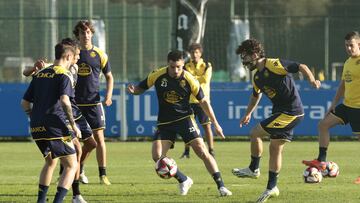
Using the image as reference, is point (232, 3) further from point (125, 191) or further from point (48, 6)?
point (125, 191)

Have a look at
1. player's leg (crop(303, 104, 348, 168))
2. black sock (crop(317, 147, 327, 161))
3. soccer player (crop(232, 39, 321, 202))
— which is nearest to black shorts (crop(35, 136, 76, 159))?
soccer player (crop(232, 39, 321, 202))

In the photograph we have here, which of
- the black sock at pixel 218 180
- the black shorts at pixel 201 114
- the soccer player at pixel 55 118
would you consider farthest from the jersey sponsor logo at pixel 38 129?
the black shorts at pixel 201 114

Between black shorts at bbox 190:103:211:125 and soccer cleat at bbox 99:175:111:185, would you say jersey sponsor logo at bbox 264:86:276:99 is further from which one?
black shorts at bbox 190:103:211:125

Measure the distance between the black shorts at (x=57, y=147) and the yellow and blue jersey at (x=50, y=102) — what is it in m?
0.06

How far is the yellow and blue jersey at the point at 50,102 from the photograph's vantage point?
35.3 ft

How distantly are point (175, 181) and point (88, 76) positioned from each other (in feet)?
7.06

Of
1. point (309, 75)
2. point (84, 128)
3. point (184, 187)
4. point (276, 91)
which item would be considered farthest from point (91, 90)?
point (309, 75)

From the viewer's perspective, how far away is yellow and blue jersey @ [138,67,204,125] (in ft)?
42.3

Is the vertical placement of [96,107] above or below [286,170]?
above

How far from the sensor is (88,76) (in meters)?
14.6

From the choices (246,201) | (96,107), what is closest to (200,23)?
(96,107)

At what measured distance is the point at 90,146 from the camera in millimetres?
14109

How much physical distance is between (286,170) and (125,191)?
431cm

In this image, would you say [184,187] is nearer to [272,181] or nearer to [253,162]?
[272,181]
